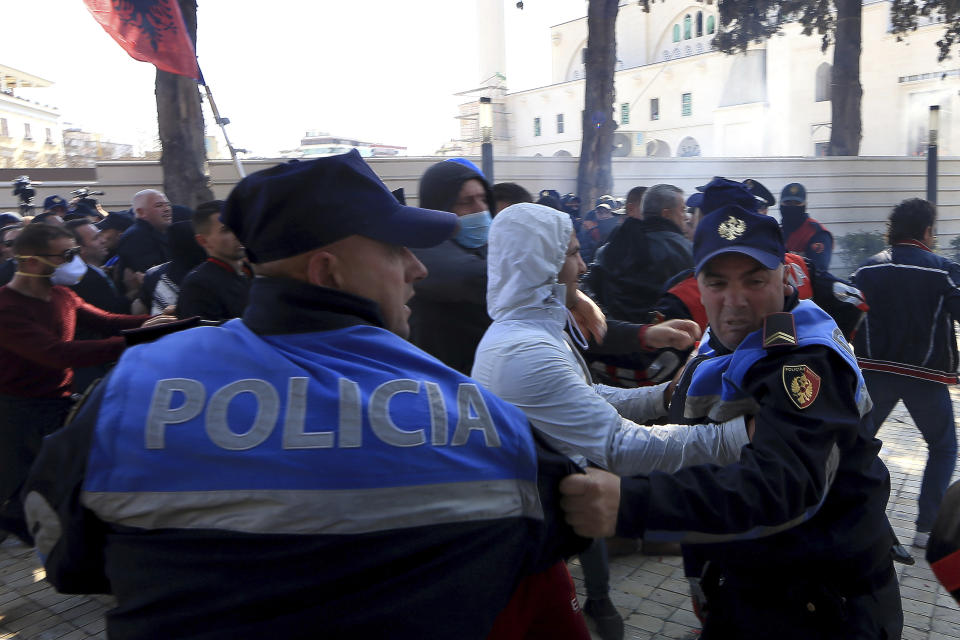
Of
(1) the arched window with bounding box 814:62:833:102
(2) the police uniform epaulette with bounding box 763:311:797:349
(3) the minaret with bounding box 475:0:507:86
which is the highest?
(3) the minaret with bounding box 475:0:507:86

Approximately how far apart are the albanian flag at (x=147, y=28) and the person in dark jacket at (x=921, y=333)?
22.9 ft

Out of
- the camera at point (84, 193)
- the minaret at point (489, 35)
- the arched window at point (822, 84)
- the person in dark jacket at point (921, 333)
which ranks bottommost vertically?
the person in dark jacket at point (921, 333)

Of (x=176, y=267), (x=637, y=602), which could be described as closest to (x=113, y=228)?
(x=176, y=267)

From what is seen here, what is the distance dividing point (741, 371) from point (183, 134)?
10440mm

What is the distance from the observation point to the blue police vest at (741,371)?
1768 millimetres

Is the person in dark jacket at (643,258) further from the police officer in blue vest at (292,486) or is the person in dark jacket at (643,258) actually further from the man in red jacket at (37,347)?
the police officer in blue vest at (292,486)

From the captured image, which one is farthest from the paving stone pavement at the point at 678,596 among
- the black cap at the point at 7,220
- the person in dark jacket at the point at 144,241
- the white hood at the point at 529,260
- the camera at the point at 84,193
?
the camera at the point at 84,193

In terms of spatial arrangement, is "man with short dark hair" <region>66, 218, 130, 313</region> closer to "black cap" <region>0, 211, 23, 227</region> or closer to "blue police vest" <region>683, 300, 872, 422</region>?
"black cap" <region>0, 211, 23, 227</region>

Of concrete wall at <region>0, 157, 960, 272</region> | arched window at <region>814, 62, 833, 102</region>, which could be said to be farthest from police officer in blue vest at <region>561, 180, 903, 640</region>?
arched window at <region>814, 62, 833, 102</region>

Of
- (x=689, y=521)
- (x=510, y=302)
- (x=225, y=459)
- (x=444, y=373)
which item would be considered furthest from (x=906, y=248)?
(x=225, y=459)

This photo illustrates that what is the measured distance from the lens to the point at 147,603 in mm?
1182

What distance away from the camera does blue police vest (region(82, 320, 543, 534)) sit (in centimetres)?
115

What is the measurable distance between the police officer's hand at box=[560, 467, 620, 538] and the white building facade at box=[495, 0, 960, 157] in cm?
3031

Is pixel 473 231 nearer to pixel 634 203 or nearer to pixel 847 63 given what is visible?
pixel 634 203
